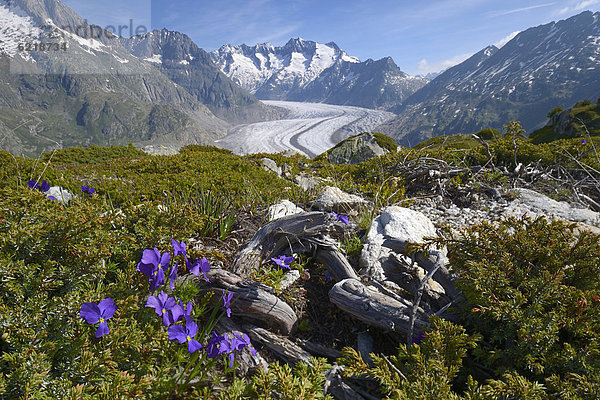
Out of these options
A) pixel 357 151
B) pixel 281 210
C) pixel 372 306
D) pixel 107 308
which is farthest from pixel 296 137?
pixel 107 308

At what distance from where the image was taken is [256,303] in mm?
2545

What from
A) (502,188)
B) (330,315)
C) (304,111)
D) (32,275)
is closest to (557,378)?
(330,315)

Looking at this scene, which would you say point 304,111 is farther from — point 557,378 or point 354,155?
point 557,378

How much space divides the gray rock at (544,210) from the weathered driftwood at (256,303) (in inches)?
175

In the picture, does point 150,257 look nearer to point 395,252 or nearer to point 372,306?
point 372,306

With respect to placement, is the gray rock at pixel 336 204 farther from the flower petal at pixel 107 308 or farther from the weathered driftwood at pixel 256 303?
the flower petal at pixel 107 308

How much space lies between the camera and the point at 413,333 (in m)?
2.42

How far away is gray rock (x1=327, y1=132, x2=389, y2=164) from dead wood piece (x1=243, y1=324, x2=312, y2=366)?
1760 centimetres

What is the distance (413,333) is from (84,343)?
225 centimetres

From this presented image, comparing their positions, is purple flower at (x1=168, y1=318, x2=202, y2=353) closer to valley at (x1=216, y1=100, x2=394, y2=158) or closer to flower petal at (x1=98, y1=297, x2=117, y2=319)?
flower petal at (x1=98, y1=297, x2=117, y2=319)

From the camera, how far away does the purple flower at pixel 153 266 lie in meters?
1.84

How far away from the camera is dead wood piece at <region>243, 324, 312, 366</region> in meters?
2.40

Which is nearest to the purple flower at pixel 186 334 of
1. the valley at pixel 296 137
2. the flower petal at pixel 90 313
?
the flower petal at pixel 90 313

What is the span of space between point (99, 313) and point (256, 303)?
3.82 ft
